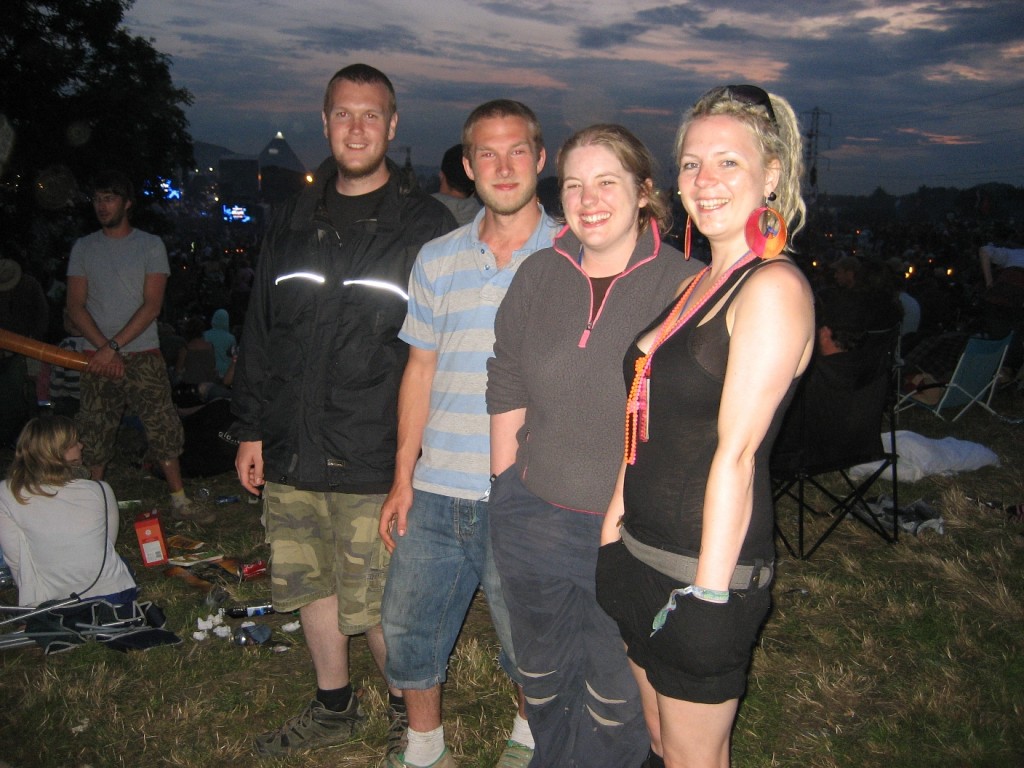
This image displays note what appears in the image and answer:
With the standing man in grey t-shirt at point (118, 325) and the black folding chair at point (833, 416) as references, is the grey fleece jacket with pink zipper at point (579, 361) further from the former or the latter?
the standing man in grey t-shirt at point (118, 325)

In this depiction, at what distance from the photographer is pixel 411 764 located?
3.01 metres

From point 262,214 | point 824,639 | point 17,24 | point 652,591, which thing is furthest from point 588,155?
point 262,214

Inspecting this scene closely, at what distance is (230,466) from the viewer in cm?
712

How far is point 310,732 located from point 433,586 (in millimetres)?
1025

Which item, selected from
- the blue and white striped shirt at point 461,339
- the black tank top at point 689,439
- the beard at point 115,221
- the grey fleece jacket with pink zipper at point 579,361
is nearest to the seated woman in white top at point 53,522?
the beard at point 115,221

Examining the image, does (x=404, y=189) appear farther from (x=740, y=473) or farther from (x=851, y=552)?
(x=851, y=552)

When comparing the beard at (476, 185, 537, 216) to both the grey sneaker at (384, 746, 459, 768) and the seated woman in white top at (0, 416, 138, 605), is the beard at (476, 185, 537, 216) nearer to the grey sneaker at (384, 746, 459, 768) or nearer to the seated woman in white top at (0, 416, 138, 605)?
the grey sneaker at (384, 746, 459, 768)

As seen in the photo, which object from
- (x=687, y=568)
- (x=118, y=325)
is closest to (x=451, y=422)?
(x=687, y=568)

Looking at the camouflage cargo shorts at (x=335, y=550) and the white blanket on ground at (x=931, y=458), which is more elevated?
the camouflage cargo shorts at (x=335, y=550)

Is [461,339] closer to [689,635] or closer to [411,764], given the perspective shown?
[689,635]

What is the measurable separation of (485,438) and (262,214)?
212 ft

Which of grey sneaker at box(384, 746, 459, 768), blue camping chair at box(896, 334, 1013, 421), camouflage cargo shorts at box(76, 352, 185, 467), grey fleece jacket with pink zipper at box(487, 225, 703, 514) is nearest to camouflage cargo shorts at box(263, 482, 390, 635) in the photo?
grey sneaker at box(384, 746, 459, 768)

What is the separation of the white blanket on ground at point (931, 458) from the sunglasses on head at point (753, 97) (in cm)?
559

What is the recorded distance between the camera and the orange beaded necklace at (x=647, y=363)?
1932mm
